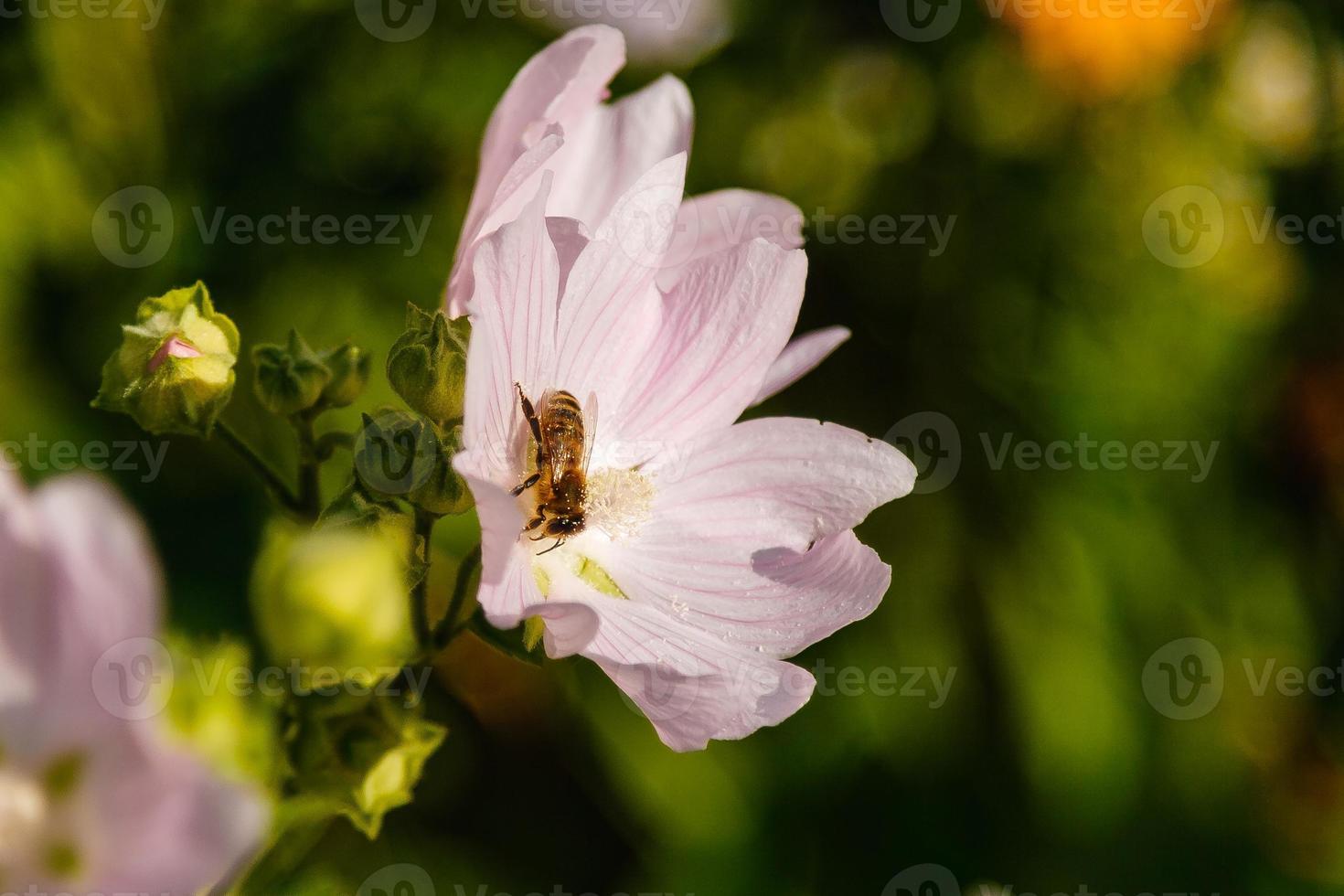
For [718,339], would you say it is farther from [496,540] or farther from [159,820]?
[159,820]

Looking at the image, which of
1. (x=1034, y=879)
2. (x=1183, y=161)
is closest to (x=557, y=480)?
(x=1034, y=879)

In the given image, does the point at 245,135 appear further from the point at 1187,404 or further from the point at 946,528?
the point at 1187,404

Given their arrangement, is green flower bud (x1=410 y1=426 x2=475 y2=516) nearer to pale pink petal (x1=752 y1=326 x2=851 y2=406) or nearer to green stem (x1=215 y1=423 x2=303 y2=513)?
green stem (x1=215 y1=423 x2=303 y2=513)

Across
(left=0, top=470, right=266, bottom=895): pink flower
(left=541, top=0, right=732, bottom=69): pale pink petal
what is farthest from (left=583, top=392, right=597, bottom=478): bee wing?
(left=541, top=0, right=732, bottom=69): pale pink petal

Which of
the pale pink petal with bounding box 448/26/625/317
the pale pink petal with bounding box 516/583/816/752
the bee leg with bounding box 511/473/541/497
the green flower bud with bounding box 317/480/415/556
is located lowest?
the pale pink petal with bounding box 516/583/816/752

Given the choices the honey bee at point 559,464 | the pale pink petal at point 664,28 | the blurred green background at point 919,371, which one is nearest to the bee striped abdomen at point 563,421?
the honey bee at point 559,464

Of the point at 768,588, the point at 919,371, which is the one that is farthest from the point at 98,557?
the point at 919,371

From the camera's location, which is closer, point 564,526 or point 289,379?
point 289,379
